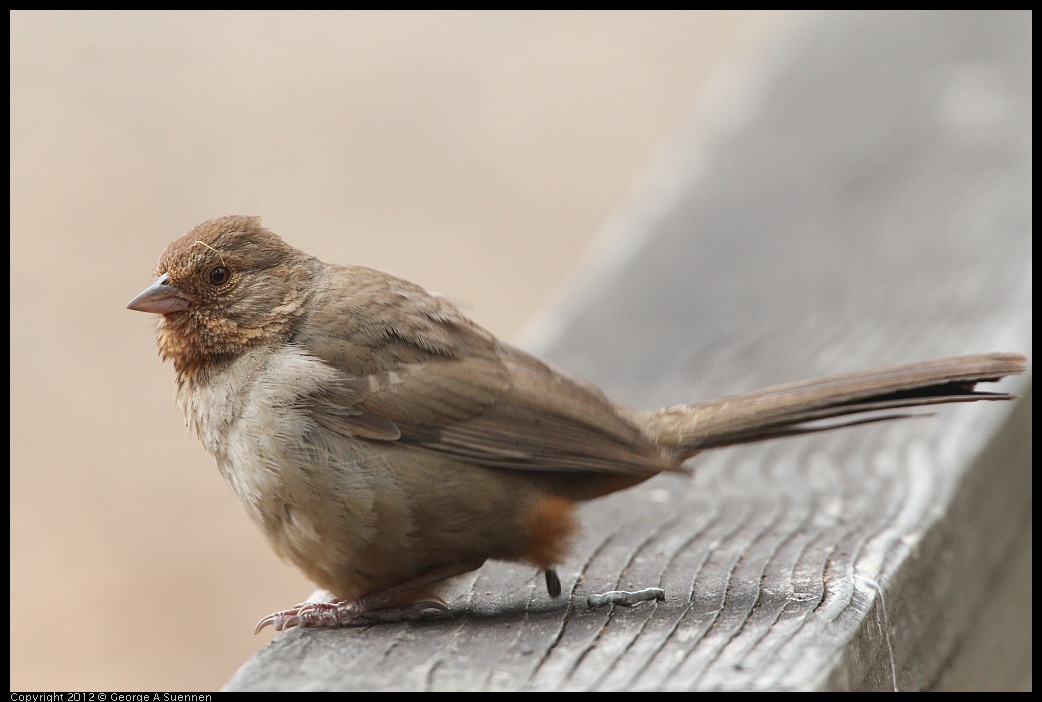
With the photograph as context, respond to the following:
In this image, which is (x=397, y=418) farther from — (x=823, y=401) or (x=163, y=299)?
(x=823, y=401)

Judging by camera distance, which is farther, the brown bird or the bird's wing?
the bird's wing

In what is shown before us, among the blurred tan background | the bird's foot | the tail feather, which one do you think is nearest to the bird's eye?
the bird's foot

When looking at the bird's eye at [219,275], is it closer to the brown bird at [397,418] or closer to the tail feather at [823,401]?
the brown bird at [397,418]

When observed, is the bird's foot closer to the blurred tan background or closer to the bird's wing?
the bird's wing

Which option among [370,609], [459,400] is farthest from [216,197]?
[370,609]
